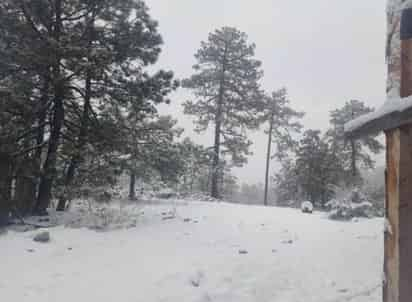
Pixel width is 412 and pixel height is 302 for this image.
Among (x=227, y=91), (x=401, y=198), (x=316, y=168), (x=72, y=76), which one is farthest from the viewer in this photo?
(x=227, y=91)

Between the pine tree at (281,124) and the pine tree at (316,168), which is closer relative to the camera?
the pine tree at (316,168)

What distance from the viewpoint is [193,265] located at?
14.1 feet

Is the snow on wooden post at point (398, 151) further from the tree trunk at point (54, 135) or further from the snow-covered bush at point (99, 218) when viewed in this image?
the tree trunk at point (54, 135)

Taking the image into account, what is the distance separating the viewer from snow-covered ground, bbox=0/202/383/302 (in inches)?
135

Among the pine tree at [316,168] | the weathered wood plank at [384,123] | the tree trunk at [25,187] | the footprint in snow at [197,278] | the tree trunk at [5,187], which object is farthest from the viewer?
the pine tree at [316,168]

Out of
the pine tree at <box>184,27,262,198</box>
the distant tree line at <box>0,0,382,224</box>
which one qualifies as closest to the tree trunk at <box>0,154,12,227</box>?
the distant tree line at <box>0,0,382,224</box>

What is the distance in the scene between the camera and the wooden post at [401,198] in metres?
1.56

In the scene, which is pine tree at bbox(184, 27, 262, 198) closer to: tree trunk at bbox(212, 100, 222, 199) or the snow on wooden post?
tree trunk at bbox(212, 100, 222, 199)

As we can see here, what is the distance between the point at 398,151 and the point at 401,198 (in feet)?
0.79

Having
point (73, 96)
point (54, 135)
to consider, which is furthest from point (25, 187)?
point (73, 96)

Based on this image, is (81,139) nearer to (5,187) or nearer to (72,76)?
(72,76)

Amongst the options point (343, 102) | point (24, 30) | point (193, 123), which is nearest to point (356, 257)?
point (24, 30)

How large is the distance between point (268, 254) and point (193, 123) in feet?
48.6

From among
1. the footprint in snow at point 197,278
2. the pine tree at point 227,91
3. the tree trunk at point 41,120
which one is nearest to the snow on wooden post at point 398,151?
the footprint in snow at point 197,278
